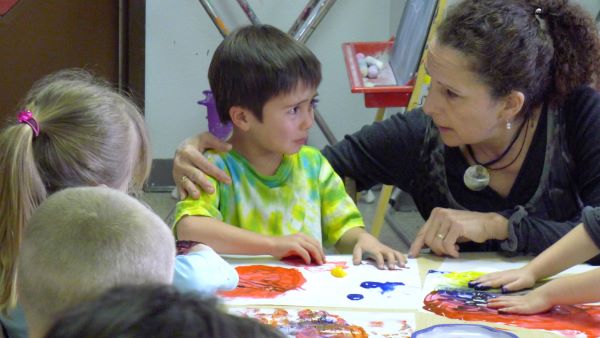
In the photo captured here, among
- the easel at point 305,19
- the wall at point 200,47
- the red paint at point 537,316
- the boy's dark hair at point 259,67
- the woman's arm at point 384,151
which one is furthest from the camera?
the wall at point 200,47

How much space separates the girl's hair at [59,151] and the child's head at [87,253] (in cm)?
35

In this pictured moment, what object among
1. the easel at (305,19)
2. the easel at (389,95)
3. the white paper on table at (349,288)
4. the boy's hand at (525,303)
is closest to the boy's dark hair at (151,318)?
the white paper on table at (349,288)

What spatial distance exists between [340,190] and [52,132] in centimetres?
77

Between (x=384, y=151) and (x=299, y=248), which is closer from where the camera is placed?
(x=299, y=248)

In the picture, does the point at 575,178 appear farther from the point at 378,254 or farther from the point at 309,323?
the point at 309,323

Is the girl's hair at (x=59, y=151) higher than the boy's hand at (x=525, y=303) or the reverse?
higher

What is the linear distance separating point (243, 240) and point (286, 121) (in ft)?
0.94

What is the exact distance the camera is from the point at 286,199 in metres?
1.93

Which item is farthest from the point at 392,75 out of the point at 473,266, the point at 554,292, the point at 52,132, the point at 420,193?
the point at 52,132

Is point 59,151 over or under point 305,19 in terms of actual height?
over

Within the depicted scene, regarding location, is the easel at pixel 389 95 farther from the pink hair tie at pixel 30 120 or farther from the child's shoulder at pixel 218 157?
the pink hair tie at pixel 30 120

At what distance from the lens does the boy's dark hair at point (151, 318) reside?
1.84ft

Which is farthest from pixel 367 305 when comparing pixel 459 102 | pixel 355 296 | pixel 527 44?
pixel 527 44

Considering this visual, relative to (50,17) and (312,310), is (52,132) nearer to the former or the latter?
(312,310)
